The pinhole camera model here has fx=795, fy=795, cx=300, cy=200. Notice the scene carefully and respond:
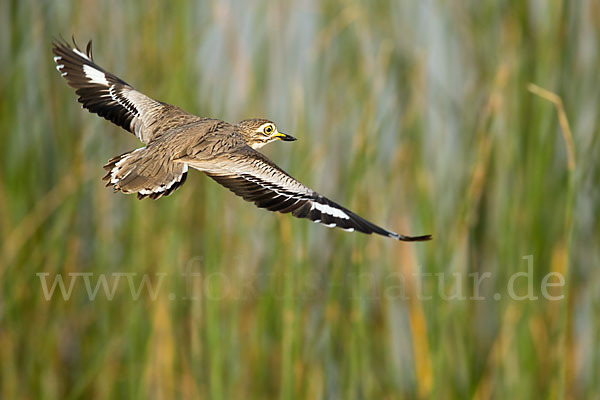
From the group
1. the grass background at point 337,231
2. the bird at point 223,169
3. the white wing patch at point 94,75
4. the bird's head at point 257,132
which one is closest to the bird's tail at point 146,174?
the bird at point 223,169

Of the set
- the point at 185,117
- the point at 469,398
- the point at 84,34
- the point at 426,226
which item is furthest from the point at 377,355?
the point at 185,117

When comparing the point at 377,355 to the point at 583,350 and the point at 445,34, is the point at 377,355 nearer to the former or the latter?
the point at 583,350

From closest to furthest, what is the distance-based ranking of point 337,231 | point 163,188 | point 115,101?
point 163,188 → point 115,101 → point 337,231

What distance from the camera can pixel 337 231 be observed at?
2047mm

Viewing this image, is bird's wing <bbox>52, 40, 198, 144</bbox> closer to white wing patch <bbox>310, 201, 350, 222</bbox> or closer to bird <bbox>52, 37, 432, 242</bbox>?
bird <bbox>52, 37, 432, 242</bbox>

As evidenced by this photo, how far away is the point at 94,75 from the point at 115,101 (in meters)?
0.10

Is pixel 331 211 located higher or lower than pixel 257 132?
lower

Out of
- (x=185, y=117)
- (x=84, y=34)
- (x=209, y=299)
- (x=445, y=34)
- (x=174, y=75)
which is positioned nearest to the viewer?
(x=185, y=117)

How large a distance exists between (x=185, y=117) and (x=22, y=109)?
130 centimetres

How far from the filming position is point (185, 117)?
42.3 inches

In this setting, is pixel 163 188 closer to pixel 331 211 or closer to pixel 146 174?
pixel 146 174

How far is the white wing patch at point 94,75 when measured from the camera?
1258 millimetres

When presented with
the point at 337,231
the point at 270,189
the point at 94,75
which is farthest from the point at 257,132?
the point at 337,231

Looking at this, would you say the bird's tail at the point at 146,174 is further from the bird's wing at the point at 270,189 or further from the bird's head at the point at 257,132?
the bird's head at the point at 257,132
